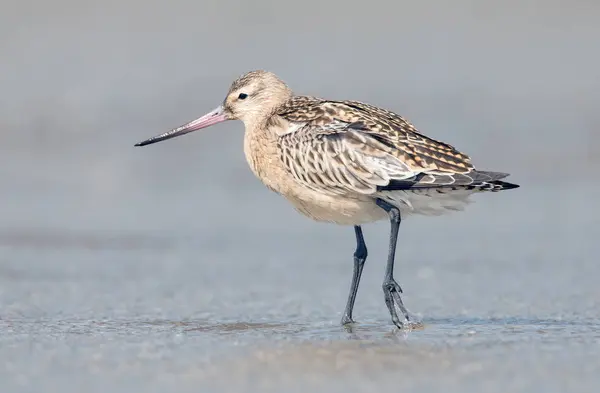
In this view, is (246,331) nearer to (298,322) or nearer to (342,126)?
(298,322)

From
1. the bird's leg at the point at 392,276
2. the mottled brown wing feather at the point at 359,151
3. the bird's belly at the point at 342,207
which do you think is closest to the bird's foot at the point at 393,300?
the bird's leg at the point at 392,276

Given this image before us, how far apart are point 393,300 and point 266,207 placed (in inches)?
166

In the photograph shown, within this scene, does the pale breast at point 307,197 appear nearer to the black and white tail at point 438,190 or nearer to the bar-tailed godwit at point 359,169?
the bar-tailed godwit at point 359,169

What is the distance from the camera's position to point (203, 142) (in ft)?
46.8

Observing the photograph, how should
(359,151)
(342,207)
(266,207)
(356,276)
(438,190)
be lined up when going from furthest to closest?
1. (266,207)
2. (356,276)
3. (342,207)
4. (359,151)
5. (438,190)

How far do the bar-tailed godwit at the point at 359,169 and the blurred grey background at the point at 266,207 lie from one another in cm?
68

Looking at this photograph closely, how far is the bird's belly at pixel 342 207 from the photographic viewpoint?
809 centimetres

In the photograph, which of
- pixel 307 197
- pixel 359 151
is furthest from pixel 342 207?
pixel 359 151

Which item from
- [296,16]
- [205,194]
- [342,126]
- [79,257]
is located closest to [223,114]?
[342,126]

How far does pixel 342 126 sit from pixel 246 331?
4.64 feet

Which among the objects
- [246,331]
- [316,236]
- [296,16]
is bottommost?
[246,331]

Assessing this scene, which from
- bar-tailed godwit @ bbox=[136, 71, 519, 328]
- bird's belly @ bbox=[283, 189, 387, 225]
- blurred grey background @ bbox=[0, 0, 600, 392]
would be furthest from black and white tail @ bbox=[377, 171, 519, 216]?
blurred grey background @ bbox=[0, 0, 600, 392]

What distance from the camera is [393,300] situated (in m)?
7.96

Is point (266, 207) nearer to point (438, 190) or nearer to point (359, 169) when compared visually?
point (359, 169)
